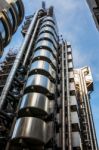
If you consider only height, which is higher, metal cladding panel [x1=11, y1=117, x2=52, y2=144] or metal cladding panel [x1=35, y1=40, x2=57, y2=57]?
metal cladding panel [x1=35, y1=40, x2=57, y2=57]

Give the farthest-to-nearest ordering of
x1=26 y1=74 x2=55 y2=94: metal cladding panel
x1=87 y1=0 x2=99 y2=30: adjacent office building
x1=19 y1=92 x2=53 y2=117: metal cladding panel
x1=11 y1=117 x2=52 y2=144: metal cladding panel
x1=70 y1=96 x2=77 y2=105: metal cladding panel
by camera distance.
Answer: x1=70 y1=96 x2=77 y2=105: metal cladding panel
x1=26 y1=74 x2=55 y2=94: metal cladding panel
x1=19 y1=92 x2=53 y2=117: metal cladding panel
x1=11 y1=117 x2=52 y2=144: metal cladding panel
x1=87 y1=0 x2=99 y2=30: adjacent office building

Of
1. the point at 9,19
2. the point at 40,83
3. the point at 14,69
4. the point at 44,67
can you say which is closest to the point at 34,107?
the point at 40,83

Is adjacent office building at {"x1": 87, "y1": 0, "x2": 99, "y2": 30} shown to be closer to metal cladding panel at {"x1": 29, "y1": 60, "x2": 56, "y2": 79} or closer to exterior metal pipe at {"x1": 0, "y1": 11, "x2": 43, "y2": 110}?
exterior metal pipe at {"x1": 0, "y1": 11, "x2": 43, "y2": 110}

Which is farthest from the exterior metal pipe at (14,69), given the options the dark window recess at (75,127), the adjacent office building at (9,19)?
the dark window recess at (75,127)

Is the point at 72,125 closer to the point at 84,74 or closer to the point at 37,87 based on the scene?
the point at 37,87

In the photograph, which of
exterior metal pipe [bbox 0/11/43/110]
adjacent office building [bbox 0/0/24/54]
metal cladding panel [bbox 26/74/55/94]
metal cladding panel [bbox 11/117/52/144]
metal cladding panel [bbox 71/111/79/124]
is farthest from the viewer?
metal cladding panel [bbox 26/74/55/94]

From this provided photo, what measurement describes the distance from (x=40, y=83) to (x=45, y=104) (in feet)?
10.5

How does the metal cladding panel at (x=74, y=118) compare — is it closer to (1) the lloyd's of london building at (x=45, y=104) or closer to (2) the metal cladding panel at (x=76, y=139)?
(1) the lloyd's of london building at (x=45, y=104)

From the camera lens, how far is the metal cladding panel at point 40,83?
29406mm

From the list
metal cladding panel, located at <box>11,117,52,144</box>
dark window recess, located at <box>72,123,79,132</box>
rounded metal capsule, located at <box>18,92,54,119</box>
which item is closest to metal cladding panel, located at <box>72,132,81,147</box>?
dark window recess, located at <box>72,123,79,132</box>

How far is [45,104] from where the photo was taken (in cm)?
2722

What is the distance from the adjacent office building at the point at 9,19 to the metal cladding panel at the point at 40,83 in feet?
15.7

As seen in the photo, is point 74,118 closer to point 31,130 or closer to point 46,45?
point 31,130

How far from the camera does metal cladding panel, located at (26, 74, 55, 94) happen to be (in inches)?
1158
